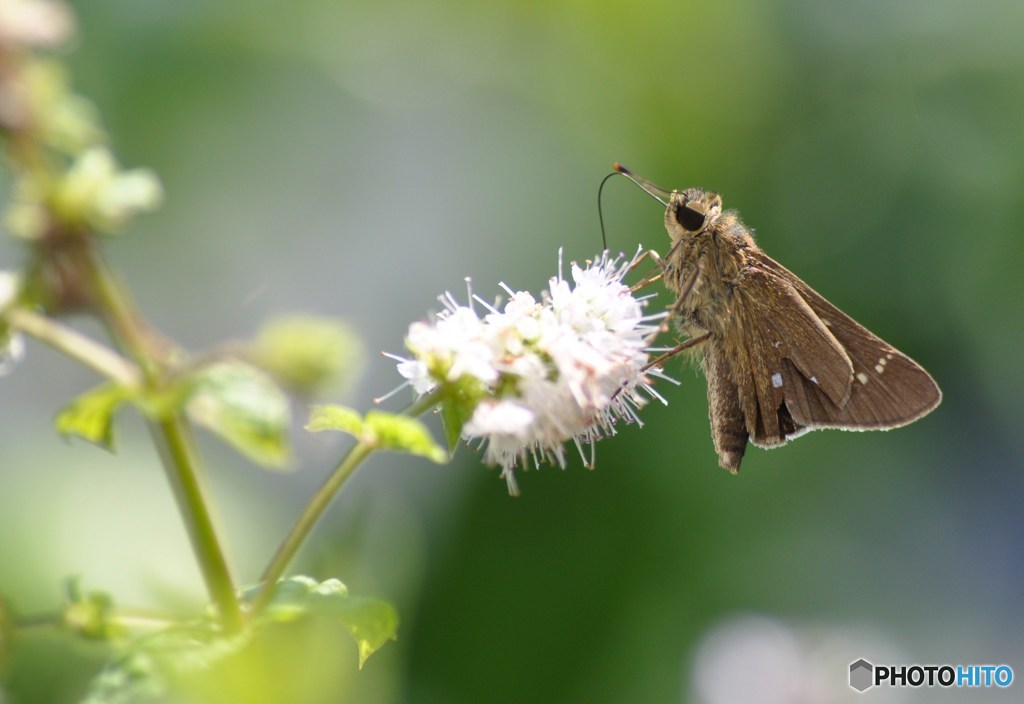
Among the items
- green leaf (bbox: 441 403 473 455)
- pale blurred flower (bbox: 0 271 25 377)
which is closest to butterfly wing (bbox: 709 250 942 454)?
green leaf (bbox: 441 403 473 455)

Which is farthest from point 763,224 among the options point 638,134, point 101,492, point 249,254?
point 101,492

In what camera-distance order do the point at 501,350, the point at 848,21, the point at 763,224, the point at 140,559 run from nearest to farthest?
the point at 501,350, the point at 140,559, the point at 763,224, the point at 848,21

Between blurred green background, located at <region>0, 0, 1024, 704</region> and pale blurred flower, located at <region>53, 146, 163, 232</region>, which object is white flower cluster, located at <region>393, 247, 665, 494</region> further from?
blurred green background, located at <region>0, 0, 1024, 704</region>

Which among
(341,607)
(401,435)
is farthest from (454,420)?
(341,607)

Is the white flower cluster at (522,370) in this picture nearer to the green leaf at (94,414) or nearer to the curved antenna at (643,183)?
the green leaf at (94,414)

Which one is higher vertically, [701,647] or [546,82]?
[546,82]

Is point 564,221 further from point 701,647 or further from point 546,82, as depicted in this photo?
point 701,647
